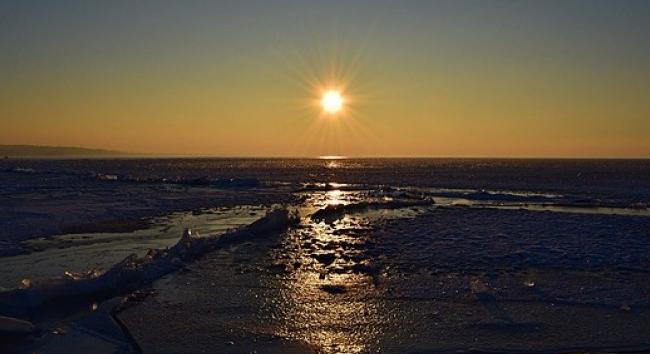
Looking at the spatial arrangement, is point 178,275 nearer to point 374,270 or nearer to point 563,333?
point 374,270

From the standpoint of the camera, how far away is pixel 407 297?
988 centimetres

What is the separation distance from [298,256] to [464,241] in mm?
5747

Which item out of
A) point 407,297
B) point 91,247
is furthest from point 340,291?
point 91,247

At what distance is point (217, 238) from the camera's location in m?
16.0

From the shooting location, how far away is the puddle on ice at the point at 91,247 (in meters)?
11.9

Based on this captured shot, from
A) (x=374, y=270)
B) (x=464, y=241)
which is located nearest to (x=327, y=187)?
(x=464, y=241)

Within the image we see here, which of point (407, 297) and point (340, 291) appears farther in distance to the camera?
point (340, 291)

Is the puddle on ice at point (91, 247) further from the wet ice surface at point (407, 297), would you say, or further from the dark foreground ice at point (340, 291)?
the wet ice surface at point (407, 297)

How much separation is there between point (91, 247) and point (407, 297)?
9.95 metres

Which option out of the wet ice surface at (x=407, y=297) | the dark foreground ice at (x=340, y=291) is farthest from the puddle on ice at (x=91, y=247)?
the wet ice surface at (x=407, y=297)

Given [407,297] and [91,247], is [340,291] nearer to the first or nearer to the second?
[407,297]

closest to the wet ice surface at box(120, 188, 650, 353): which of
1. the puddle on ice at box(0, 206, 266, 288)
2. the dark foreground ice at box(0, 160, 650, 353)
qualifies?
the dark foreground ice at box(0, 160, 650, 353)

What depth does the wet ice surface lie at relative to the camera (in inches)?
297

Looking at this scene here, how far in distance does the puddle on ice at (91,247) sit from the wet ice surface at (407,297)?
2643 mm
